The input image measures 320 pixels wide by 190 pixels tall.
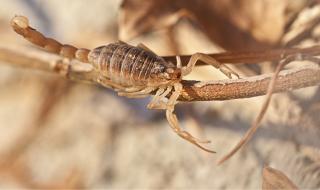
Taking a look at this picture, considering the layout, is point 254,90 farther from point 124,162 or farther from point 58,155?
point 58,155

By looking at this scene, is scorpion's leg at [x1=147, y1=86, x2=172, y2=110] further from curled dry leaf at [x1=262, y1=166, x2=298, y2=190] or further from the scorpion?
curled dry leaf at [x1=262, y1=166, x2=298, y2=190]

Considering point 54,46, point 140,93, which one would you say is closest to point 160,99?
point 140,93

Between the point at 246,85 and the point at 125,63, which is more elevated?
the point at 125,63

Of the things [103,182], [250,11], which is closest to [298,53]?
[250,11]

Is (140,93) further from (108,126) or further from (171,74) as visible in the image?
(108,126)

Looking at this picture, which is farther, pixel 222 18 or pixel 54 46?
pixel 222 18
